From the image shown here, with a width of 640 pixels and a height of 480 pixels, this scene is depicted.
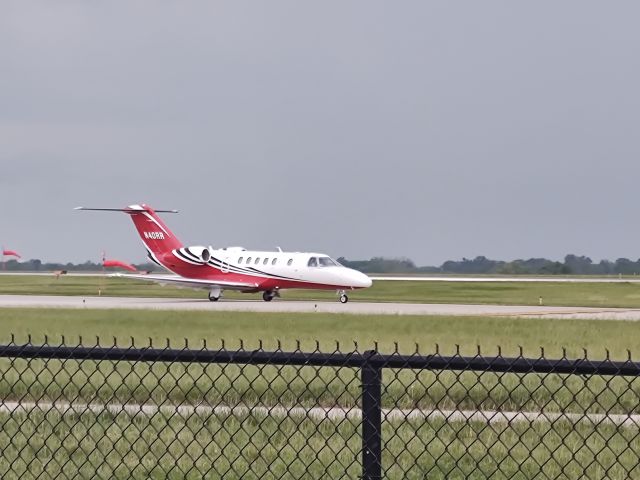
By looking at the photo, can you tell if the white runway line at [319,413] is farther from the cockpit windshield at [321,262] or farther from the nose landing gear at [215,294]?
the nose landing gear at [215,294]

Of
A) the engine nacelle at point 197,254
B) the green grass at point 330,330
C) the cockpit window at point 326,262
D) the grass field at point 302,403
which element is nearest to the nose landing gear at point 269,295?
the engine nacelle at point 197,254

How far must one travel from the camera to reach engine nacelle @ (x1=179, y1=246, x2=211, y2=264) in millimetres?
52188

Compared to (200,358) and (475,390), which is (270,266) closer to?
(475,390)

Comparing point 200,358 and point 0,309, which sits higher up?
point 200,358

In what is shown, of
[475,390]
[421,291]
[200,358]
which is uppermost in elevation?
[200,358]

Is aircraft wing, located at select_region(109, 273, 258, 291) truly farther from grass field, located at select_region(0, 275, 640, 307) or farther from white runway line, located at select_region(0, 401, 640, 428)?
white runway line, located at select_region(0, 401, 640, 428)

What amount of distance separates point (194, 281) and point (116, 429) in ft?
135

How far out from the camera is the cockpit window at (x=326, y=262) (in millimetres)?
48781

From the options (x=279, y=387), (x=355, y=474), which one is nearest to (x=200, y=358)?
(x=355, y=474)

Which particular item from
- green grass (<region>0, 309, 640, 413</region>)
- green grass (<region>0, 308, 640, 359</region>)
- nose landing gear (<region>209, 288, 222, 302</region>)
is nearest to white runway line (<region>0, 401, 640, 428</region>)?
green grass (<region>0, 309, 640, 413</region>)

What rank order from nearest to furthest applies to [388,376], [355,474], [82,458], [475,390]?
[355,474], [82,458], [475,390], [388,376]

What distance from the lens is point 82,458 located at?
956 centimetres

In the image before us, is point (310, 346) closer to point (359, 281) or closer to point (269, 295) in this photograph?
point (359, 281)

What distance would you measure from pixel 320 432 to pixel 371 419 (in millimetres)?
4953
